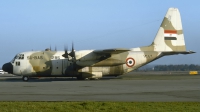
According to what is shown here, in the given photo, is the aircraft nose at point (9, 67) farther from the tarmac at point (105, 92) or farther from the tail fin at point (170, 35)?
the tail fin at point (170, 35)

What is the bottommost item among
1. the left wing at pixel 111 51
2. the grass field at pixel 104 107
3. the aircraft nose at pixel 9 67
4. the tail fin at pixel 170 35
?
the grass field at pixel 104 107

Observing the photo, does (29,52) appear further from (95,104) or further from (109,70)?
(95,104)

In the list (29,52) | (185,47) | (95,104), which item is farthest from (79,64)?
(95,104)

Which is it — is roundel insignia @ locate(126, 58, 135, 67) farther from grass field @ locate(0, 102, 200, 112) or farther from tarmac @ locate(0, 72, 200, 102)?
grass field @ locate(0, 102, 200, 112)

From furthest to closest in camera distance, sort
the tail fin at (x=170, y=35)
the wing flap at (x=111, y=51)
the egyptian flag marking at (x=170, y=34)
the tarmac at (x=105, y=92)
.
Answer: the egyptian flag marking at (x=170, y=34) → the tail fin at (x=170, y=35) → the wing flap at (x=111, y=51) → the tarmac at (x=105, y=92)

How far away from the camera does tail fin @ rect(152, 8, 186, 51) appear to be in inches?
1601

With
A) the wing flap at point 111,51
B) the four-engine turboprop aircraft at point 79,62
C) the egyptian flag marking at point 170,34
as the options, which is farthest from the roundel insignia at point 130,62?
the egyptian flag marking at point 170,34

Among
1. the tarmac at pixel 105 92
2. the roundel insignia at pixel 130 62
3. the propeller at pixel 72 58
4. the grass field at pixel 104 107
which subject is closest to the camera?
the grass field at pixel 104 107

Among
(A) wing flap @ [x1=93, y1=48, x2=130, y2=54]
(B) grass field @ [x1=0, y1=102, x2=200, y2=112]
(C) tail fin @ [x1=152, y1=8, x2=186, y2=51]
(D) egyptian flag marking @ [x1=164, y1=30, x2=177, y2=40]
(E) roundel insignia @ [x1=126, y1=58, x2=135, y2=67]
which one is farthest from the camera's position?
(D) egyptian flag marking @ [x1=164, y1=30, x2=177, y2=40]

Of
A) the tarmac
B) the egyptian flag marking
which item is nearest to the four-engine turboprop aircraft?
the egyptian flag marking

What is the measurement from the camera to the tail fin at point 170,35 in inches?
1601

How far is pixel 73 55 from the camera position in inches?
1497

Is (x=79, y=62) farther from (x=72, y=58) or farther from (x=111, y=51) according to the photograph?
(x=111, y=51)

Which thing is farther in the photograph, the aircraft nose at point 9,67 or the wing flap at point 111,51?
the aircraft nose at point 9,67
